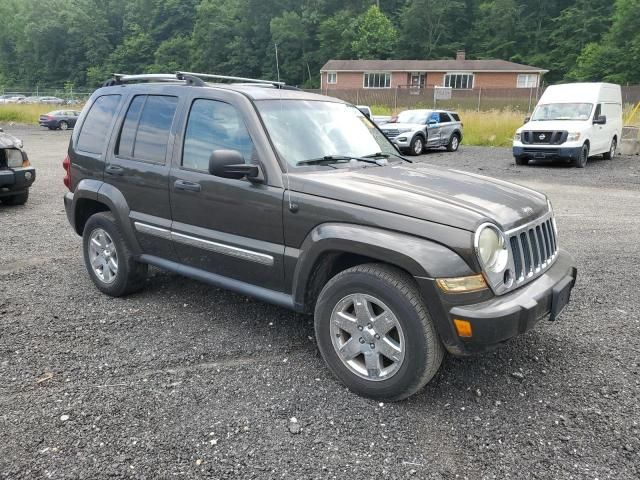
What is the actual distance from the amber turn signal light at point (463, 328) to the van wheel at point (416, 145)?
16.7 meters

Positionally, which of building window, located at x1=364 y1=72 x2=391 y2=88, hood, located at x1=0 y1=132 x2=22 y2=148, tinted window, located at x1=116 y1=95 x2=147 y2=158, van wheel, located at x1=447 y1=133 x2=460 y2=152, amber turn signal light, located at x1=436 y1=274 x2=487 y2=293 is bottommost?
van wheel, located at x1=447 y1=133 x2=460 y2=152

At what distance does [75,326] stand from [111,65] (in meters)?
89.1

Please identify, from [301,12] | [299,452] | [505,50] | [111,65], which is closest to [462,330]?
[299,452]

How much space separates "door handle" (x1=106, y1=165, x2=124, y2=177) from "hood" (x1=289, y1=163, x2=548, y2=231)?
6.03 feet

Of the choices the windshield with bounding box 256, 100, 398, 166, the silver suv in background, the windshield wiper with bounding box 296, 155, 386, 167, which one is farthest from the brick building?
the windshield wiper with bounding box 296, 155, 386, 167

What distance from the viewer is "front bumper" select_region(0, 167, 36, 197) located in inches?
336

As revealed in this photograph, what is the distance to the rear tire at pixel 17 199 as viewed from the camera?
941 cm

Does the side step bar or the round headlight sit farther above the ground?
the round headlight

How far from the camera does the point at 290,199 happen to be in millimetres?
3561

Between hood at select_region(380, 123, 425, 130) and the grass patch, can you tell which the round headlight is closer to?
hood at select_region(380, 123, 425, 130)

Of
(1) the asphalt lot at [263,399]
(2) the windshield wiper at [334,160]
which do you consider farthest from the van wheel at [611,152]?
(2) the windshield wiper at [334,160]

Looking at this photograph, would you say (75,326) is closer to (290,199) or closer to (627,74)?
(290,199)

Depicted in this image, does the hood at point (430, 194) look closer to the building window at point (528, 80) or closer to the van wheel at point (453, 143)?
the van wheel at point (453, 143)

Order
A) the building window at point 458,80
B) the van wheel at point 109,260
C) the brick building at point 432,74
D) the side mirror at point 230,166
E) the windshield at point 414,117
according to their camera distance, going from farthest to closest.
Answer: the building window at point 458,80, the brick building at point 432,74, the windshield at point 414,117, the van wheel at point 109,260, the side mirror at point 230,166
